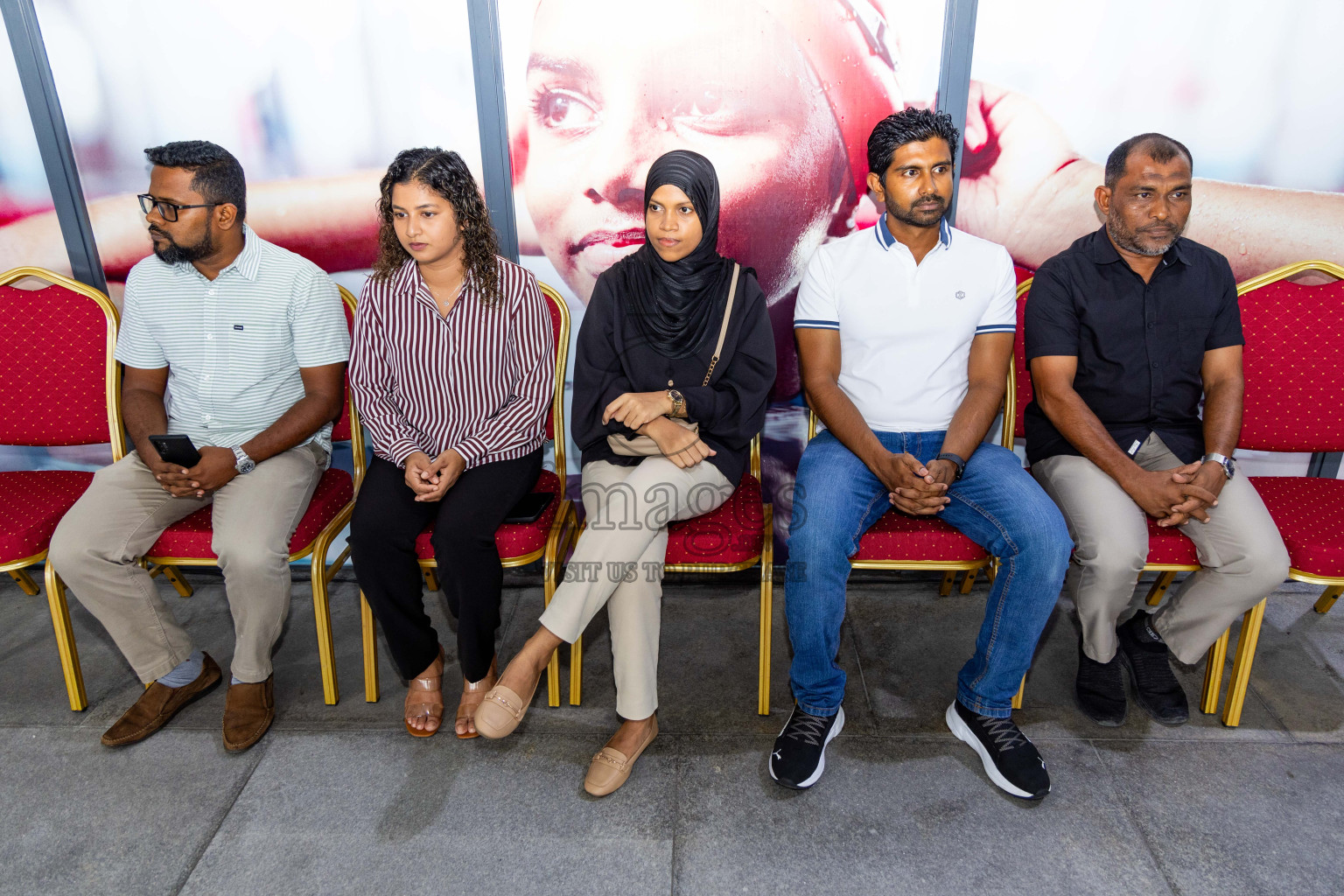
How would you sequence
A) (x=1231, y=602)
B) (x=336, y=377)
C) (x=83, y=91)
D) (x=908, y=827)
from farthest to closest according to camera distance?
(x=83, y=91) < (x=336, y=377) < (x=1231, y=602) < (x=908, y=827)

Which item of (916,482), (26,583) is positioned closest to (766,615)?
(916,482)

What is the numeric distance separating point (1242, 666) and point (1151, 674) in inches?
8.1

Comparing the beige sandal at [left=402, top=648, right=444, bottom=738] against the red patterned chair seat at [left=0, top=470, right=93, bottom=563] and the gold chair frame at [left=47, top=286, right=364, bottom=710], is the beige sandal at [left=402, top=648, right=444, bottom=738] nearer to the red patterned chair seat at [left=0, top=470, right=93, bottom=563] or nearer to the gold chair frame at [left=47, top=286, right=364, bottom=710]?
the gold chair frame at [left=47, top=286, right=364, bottom=710]

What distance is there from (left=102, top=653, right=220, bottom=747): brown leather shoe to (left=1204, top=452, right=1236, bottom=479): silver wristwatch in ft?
8.93

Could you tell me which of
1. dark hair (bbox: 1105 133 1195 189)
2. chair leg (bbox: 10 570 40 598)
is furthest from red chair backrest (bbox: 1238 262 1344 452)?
chair leg (bbox: 10 570 40 598)

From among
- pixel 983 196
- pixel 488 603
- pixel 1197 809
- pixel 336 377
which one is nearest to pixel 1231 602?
pixel 1197 809

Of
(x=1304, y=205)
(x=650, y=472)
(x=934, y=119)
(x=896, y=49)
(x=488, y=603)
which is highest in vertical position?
(x=896, y=49)

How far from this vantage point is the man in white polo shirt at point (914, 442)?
6.05ft

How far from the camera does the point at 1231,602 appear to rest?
6.23ft

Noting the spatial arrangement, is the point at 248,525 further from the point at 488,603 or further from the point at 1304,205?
the point at 1304,205

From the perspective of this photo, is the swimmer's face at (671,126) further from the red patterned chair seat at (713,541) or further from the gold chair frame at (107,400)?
the gold chair frame at (107,400)

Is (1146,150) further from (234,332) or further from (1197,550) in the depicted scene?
(234,332)

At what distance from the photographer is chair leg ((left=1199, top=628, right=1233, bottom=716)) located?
2027mm

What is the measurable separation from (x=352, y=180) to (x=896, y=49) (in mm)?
1685
